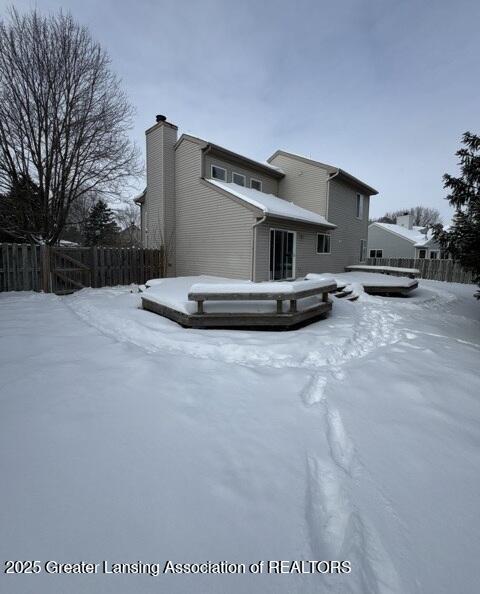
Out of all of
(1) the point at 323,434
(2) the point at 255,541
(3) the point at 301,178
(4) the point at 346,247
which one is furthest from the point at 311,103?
(2) the point at 255,541

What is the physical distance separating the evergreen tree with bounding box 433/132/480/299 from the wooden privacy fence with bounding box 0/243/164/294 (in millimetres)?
11258

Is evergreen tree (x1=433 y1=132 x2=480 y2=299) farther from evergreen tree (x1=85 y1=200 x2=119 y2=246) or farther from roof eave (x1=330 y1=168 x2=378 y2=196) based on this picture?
evergreen tree (x1=85 y1=200 x2=119 y2=246)

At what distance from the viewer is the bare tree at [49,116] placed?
38.6 ft

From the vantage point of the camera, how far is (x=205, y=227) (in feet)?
41.7

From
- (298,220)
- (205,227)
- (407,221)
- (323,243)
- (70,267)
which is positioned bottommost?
(70,267)

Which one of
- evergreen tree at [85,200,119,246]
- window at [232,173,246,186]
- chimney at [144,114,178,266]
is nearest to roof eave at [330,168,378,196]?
window at [232,173,246,186]

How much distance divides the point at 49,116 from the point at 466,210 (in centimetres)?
1559

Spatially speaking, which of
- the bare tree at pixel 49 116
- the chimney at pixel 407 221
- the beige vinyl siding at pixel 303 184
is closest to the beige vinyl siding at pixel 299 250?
the beige vinyl siding at pixel 303 184

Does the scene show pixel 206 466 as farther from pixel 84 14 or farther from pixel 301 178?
pixel 84 14

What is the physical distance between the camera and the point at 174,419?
2.79 metres

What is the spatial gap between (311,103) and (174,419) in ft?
56.1

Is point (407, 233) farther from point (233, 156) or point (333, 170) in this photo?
point (233, 156)

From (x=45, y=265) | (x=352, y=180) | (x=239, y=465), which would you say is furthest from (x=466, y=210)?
(x=45, y=265)

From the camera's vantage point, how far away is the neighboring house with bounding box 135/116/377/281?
11.3m
